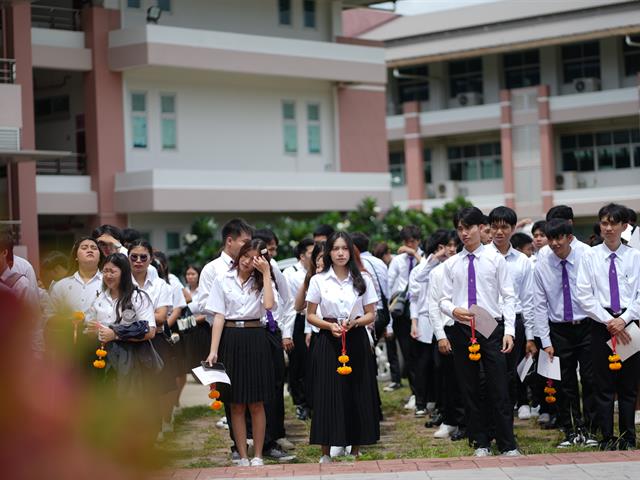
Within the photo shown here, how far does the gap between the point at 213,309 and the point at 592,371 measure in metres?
3.23

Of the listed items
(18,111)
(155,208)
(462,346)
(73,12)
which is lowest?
(462,346)

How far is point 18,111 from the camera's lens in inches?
910

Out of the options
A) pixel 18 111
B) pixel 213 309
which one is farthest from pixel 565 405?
pixel 18 111

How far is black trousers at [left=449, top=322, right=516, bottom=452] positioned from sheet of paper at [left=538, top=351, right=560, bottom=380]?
539 mm

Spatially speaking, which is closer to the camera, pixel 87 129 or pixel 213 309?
pixel 213 309

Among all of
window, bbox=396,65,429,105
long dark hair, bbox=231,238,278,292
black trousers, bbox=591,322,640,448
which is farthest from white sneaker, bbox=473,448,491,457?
window, bbox=396,65,429,105

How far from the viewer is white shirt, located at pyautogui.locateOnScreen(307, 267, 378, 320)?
379 inches

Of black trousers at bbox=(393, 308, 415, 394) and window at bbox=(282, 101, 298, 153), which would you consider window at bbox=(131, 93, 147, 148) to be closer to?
window at bbox=(282, 101, 298, 153)

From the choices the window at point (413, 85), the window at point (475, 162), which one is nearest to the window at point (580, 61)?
the window at point (475, 162)

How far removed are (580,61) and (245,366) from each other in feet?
114

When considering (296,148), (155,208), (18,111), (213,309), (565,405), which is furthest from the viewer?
(296,148)

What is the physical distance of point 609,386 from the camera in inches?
376

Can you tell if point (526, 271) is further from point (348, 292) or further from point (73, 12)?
point (73, 12)

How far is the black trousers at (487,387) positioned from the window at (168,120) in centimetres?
2024
